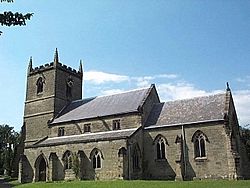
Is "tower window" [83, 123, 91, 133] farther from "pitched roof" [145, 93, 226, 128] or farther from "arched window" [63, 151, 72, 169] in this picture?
A: "pitched roof" [145, 93, 226, 128]

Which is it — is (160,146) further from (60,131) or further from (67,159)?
(60,131)

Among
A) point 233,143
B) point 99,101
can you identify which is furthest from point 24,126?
point 233,143

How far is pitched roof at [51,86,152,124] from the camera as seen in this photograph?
41.0m

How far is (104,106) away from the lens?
43.8 meters

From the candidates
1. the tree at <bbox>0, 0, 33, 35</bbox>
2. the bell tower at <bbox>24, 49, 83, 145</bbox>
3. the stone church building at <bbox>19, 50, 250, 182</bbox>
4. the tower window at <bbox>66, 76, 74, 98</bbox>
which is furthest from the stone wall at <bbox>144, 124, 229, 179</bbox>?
the tree at <bbox>0, 0, 33, 35</bbox>

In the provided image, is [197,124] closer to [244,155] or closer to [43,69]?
[244,155]

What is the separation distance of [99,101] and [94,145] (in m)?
9.89

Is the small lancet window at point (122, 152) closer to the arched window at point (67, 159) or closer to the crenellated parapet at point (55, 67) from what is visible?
the arched window at point (67, 159)

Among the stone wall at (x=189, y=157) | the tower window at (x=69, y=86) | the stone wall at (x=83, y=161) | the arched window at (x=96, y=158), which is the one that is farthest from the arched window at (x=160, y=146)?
the tower window at (x=69, y=86)

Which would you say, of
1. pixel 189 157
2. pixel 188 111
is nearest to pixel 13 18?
pixel 189 157

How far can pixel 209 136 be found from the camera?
34.3 meters

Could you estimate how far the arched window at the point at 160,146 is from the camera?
36.7 m

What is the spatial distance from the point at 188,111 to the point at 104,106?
39.2ft

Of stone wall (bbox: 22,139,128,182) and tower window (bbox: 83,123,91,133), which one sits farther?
tower window (bbox: 83,123,91,133)
